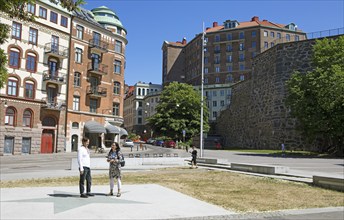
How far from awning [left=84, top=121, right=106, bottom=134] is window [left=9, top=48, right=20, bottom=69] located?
12.0m

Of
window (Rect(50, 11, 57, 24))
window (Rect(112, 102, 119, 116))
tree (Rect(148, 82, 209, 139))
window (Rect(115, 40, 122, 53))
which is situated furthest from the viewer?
tree (Rect(148, 82, 209, 139))

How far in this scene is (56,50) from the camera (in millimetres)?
42938

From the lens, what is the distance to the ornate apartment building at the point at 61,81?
38094 mm

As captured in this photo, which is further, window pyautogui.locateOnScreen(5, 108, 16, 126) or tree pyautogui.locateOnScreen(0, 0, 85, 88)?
window pyautogui.locateOnScreen(5, 108, 16, 126)

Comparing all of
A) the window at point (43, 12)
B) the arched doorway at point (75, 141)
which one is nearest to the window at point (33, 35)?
the window at point (43, 12)

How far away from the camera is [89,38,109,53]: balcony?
47800 millimetres

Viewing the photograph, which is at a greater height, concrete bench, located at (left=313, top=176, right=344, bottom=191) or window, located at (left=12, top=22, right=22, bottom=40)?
window, located at (left=12, top=22, right=22, bottom=40)

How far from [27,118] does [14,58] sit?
6856 millimetres

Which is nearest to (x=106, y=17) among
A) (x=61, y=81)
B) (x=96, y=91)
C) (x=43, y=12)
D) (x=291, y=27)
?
(x=96, y=91)

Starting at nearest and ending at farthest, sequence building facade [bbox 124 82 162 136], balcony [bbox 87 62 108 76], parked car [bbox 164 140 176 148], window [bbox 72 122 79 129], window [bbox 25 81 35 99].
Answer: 1. window [bbox 25 81 35 99]
2. window [bbox 72 122 79 129]
3. balcony [bbox 87 62 108 76]
4. parked car [bbox 164 140 176 148]
5. building facade [bbox 124 82 162 136]

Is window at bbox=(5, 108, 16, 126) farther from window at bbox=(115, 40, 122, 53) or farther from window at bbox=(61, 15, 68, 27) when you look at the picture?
window at bbox=(115, 40, 122, 53)

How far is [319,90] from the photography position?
35.3 metres

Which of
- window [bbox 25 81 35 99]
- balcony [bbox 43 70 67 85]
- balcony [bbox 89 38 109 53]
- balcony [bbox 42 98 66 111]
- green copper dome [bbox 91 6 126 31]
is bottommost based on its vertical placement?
balcony [bbox 42 98 66 111]

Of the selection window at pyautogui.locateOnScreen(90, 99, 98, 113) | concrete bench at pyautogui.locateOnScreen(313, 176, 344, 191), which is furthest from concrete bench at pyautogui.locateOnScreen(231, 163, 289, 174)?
window at pyautogui.locateOnScreen(90, 99, 98, 113)
